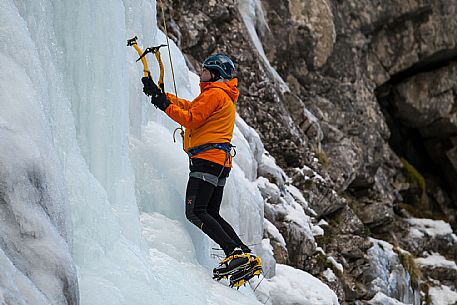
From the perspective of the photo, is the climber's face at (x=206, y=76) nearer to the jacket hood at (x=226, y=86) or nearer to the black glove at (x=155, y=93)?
the jacket hood at (x=226, y=86)

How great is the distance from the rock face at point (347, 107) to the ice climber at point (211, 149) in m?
4.67

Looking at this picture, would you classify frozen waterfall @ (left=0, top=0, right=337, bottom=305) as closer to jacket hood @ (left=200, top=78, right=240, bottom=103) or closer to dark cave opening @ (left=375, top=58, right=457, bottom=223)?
jacket hood @ (left=200, top=78, right=240, bottom=103)

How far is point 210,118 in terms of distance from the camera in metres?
4.64

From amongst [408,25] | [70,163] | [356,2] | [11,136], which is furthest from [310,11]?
[11,136]

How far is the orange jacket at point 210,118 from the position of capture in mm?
4508

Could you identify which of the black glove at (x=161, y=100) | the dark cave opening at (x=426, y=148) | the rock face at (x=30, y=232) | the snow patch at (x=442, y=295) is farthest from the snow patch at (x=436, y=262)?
the rock face at (x=30, y=232)

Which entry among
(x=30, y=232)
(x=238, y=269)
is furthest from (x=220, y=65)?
(x=30, y=232)

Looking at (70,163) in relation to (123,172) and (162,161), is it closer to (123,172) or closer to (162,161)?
(123,172)

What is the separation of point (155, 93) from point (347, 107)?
1332 cm

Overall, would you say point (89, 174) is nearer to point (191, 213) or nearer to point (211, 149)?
point (191, 213)

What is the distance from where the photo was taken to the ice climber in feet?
14.6

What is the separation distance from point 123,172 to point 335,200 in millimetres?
8899

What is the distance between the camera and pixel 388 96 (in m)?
20.7

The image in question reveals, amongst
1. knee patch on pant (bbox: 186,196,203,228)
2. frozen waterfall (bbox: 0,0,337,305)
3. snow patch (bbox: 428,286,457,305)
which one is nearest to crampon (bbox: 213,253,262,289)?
frozen waterfall (bbox: 0,0,337,305)
